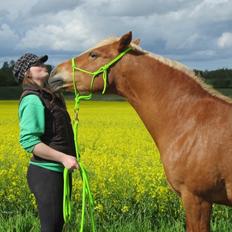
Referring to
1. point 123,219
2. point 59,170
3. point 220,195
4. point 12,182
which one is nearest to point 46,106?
point 59,170

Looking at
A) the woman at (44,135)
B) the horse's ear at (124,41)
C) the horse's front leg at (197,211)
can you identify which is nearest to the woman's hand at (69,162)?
the woman at (44,135)

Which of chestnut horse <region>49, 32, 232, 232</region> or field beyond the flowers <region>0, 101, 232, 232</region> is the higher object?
chestnut horse <region>49, 32, 232, 232</region>

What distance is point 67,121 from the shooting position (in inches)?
169

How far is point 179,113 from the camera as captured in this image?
4.49 meters

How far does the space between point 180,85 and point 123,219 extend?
2.54 m

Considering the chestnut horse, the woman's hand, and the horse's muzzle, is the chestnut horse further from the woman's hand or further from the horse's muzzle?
the woman's hand

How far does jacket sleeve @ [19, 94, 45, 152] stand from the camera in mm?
4074

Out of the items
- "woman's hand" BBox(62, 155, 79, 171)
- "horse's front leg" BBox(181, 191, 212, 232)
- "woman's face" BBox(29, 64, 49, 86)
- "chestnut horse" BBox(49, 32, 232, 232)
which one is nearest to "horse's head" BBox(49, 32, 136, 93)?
"chestnut horse" BBox(49, 32, 232, 232)

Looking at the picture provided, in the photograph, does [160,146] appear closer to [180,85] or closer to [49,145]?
[180,85]

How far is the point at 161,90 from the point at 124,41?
0.56m

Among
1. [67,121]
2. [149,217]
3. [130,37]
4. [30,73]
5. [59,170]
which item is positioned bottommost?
[149,217]

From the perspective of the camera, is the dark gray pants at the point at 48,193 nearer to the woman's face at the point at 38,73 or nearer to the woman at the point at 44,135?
the woman at the point at 44,135

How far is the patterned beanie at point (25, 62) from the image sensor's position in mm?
4246

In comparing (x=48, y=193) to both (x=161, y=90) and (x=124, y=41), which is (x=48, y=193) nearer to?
(x=161, y=90)
